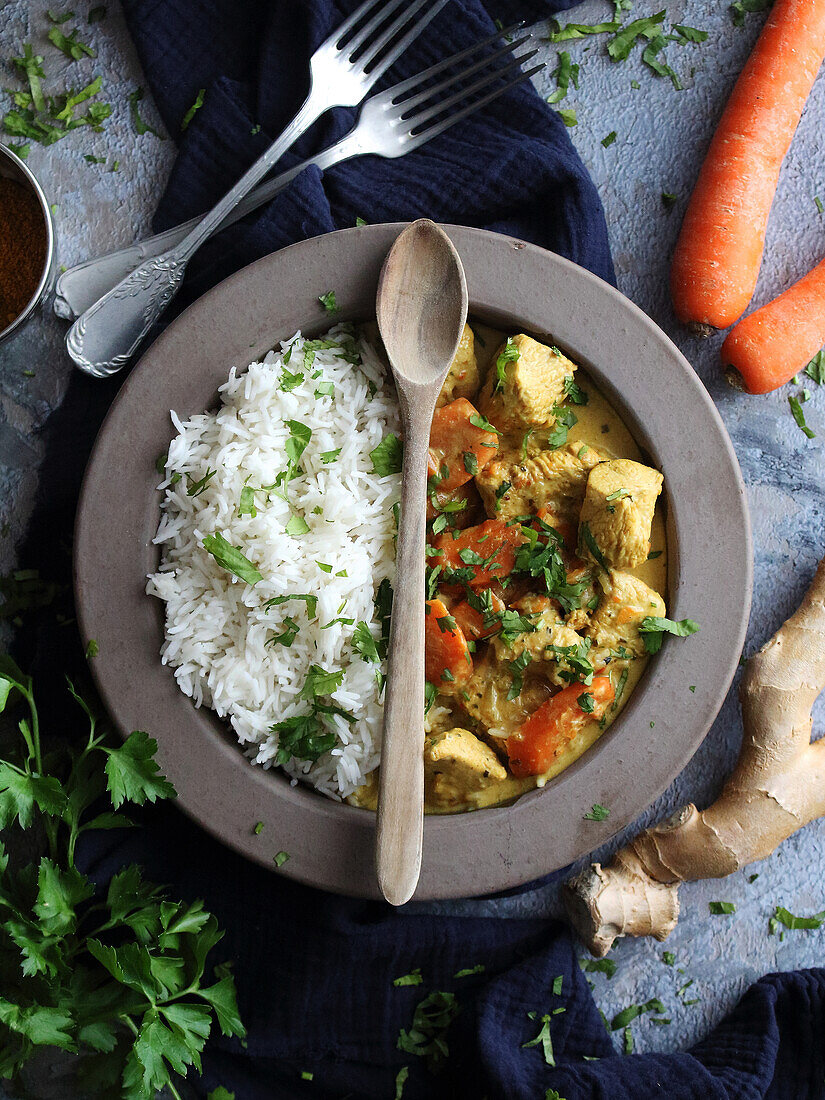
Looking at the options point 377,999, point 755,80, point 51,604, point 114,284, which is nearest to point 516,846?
point 377,999

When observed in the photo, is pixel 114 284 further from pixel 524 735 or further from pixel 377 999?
pixel 377 999

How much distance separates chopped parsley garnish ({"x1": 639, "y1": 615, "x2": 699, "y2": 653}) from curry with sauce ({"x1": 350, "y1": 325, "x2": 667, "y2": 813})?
0.07 feet

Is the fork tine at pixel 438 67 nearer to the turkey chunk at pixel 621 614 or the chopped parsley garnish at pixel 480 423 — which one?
the chopped parsley garnish at pixel 480 423

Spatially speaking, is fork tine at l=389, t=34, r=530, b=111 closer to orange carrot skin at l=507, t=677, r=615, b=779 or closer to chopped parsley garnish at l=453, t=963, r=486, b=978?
orange carrot skin at l=507, t=677, r=615, b=779

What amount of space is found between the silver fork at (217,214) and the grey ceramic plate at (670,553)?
0.37 metres

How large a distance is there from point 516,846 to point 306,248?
5.66 ft

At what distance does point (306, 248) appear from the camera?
2506 millimetres

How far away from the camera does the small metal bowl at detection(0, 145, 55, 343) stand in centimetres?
268

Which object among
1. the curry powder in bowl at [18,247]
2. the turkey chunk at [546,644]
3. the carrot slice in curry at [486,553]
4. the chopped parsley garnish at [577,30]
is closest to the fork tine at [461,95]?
the chopped parsley garnish at [577,30]

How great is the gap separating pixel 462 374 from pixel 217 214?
920 millimetres

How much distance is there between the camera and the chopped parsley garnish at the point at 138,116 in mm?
3008

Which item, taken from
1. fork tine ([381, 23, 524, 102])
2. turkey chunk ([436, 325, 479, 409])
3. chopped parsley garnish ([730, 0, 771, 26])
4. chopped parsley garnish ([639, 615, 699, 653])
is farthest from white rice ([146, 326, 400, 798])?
chopped parsley garnish ([730, 0, 771, 26])

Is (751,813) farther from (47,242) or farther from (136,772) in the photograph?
(47,242)

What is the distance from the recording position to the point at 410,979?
285cm
